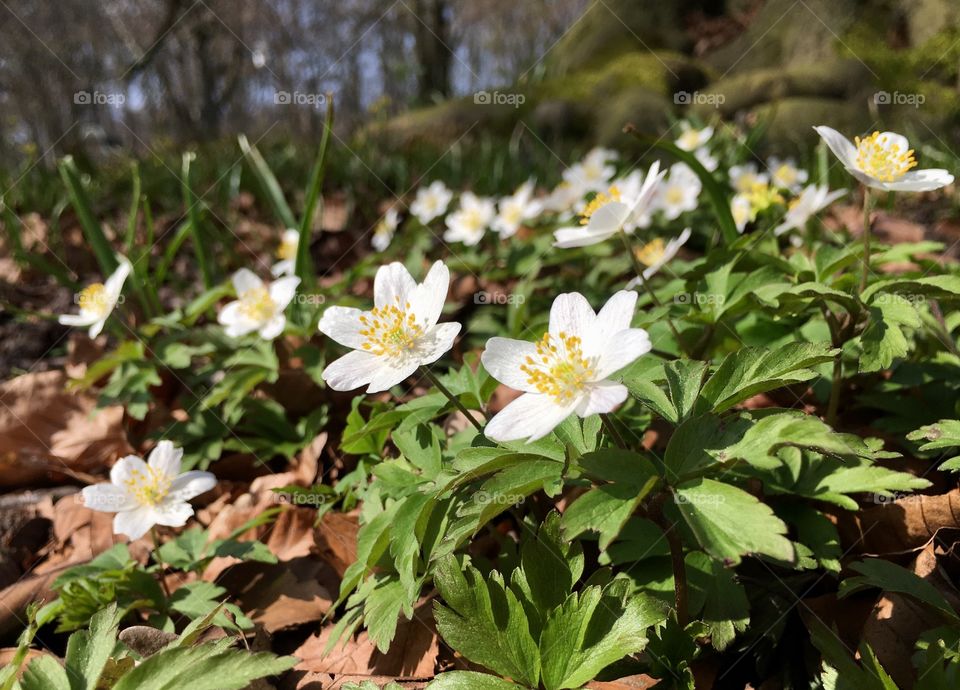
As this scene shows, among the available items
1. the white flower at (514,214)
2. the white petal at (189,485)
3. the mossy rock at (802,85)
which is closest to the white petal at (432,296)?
the white petal at (189,485)

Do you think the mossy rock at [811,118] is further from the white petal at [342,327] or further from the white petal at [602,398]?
the white petal at [602,398]

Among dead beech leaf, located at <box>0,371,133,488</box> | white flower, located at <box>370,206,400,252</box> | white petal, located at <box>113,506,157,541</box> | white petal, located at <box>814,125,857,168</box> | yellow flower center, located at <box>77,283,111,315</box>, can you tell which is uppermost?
white petal, located at <box>814,125,857,168</box>

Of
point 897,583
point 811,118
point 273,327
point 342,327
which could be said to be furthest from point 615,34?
point 897,583

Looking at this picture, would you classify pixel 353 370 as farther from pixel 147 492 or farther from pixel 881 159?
pixel 881 159

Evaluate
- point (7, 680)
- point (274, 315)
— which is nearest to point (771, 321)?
point (274, 315)

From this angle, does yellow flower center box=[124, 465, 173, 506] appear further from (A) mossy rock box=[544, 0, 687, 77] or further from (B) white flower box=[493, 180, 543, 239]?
(A) mossy rock box=[544, 0, 687, 77]

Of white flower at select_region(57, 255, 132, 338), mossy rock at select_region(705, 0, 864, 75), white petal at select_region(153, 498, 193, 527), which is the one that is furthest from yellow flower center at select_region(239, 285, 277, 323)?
mossy rock at select_region(705, 0, 864, 75)
